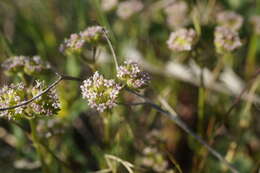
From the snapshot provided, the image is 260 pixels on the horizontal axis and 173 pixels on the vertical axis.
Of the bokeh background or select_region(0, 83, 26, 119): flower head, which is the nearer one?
select_region(0, 83, 26, 119): flower head

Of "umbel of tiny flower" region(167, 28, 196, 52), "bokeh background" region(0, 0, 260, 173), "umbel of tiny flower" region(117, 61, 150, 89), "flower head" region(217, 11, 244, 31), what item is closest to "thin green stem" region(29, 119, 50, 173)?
"bokeh background" region(0, 0, 260, 173)

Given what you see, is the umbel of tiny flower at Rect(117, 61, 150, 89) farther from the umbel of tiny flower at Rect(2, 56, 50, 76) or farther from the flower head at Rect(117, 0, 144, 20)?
the flower head at Rect(117, 0, 144, 20)

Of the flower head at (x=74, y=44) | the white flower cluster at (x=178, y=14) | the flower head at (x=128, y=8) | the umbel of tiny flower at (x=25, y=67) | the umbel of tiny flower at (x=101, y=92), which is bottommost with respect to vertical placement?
the umbel of tiny flower at (x=101, y=92)

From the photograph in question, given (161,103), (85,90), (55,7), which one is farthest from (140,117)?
(55,7)

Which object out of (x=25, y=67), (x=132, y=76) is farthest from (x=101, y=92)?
(x=25, y=67)

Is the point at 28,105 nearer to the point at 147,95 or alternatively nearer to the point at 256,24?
the point at 147,95

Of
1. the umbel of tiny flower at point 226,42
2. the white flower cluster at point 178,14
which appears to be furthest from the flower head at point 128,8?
the umbel of tiny flower at point 226,42

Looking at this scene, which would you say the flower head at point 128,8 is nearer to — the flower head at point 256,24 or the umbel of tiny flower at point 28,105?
the flower head at point 256,24
